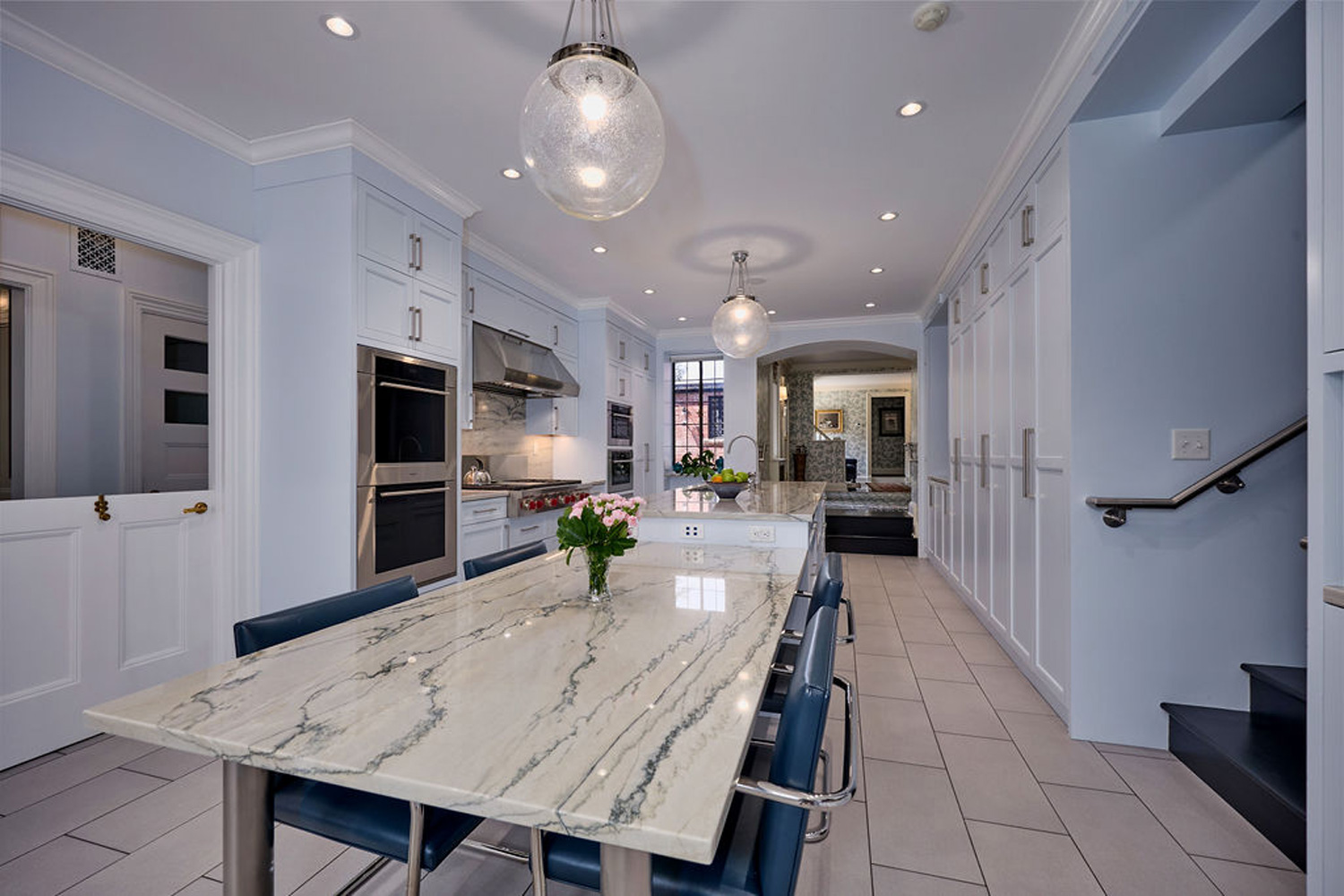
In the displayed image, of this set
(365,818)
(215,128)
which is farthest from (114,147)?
(365,818)

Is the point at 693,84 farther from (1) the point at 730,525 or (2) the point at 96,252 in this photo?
(2) the point at 96,252

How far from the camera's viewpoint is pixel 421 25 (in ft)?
6.34

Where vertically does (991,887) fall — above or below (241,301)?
below

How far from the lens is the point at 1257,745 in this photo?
1.82 meters

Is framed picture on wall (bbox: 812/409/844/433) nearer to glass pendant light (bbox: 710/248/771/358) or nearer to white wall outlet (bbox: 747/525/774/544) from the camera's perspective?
glass pendant light (bbox: 710/248/771/358)

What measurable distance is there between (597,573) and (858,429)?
38.9 feet

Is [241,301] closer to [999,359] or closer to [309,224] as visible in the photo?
[309,224]

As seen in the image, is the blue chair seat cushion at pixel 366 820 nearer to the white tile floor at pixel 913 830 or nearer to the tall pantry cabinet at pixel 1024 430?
the white tile floor at pixel 913 830

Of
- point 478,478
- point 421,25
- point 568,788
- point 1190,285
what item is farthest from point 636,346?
point 568,788

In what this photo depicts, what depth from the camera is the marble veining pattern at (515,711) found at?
64cm

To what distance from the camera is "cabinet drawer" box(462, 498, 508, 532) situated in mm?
3520

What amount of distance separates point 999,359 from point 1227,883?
7.88 ft

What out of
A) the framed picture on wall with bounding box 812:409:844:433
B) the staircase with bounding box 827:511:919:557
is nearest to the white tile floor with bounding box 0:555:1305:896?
the staircase with bounding box 827:511:919:557

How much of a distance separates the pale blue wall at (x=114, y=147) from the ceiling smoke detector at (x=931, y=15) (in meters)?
2.92
